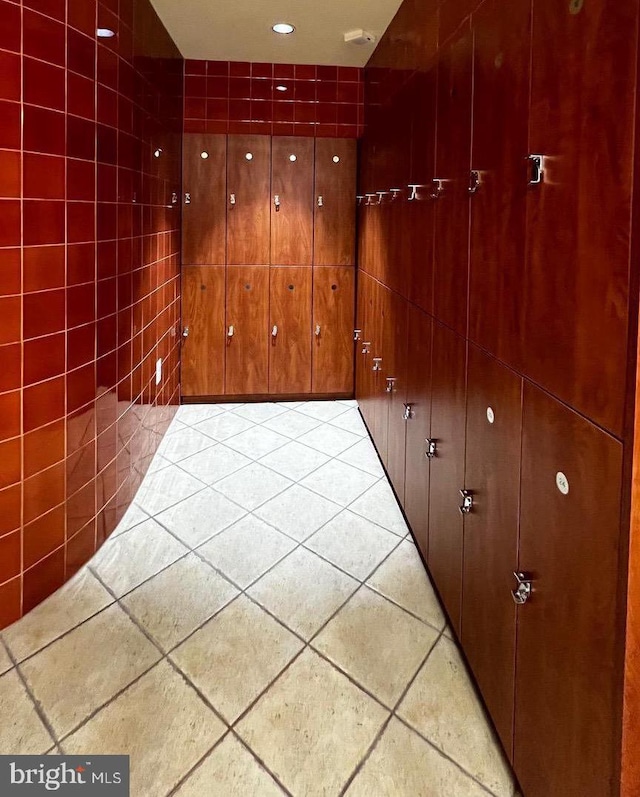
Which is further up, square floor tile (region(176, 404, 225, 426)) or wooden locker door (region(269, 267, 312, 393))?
wooden locker door (region(269, 267, 312, 393))

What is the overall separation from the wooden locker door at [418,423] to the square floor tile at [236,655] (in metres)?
0.76

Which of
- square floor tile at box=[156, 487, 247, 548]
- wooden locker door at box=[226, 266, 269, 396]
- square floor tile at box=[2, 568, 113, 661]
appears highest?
wooden locker door at box=[226, 266, 269, 396]

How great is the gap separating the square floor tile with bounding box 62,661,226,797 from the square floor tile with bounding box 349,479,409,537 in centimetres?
135

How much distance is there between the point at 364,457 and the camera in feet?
12.9

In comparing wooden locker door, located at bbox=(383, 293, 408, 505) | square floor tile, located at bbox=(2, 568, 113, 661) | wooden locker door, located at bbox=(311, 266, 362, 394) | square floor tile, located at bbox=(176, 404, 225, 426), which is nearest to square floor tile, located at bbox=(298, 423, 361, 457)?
wooden locker door, located at bbox=(383, 293, 408, 505)

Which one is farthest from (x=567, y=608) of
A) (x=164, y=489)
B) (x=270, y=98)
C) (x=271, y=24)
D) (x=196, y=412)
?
(x=270, y=98)

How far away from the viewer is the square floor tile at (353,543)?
266cm

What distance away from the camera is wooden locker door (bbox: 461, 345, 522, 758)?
1.57 metres

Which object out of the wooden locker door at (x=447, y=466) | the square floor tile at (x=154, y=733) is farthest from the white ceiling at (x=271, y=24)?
the square floor tile at (x=154, y=733)

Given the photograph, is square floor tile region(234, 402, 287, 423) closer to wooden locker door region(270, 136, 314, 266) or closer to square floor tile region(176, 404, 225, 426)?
square floor tile region(176, 404, 225, 426)

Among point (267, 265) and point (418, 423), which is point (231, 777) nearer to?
point (418, 423)

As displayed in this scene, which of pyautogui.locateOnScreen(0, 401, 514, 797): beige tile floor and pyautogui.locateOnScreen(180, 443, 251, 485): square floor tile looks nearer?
pyautogui.locateOnScreen(0, 401, 514, 797): beige tile floor

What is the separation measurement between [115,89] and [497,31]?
172 centimetres

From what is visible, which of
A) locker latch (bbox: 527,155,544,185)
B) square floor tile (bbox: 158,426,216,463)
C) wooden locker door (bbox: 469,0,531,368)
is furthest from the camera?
square floor tile (bbox: 158,426,216,463)
